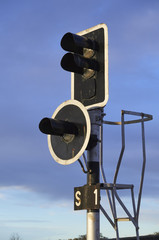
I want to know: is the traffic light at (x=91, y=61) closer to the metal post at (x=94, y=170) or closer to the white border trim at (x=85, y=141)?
the metal post at (x=94, y=170)

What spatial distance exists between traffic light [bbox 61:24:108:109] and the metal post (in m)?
0.16

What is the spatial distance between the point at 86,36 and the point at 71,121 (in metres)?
1.36

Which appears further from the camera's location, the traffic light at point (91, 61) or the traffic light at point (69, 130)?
the traffic light at point (91, 61)

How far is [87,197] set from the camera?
557 centimetres

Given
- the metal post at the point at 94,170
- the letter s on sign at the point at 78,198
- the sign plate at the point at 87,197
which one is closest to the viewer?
the sign plate at the point at 87,197

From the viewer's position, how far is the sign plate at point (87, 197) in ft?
17.9

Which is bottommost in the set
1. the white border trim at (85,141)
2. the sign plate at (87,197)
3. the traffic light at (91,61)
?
the sign plate at (87,197)

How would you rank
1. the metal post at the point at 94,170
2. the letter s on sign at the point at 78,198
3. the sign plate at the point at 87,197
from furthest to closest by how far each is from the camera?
the letter s on sign at the point at 78,198 → the metal post at the point at 94,170 → the sign plate at the point at 87,197

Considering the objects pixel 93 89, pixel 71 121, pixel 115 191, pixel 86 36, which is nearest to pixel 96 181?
pixel 115 191

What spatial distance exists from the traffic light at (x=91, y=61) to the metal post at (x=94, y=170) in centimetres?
16

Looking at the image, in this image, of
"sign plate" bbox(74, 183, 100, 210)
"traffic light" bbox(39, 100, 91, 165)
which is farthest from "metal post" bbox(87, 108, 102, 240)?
"traffic light" bbox(39, 100, 91, 165)

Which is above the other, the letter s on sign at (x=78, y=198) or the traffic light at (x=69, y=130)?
the traffic light at (x=69, y=130)

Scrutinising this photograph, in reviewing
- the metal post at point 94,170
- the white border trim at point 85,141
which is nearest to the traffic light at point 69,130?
the white border trim at point 85,141

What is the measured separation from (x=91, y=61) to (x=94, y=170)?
144cm
